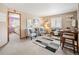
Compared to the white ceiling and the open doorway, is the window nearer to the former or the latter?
the white ceiling

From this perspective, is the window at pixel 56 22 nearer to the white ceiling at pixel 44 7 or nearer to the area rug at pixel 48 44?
the white ceiling at pixel 44 7

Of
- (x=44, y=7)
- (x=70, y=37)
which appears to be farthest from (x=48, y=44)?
(x=44, y=7)

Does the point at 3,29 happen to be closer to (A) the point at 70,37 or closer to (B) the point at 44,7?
(B) the point at 44,7

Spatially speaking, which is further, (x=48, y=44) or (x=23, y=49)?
(x=48, y=44)

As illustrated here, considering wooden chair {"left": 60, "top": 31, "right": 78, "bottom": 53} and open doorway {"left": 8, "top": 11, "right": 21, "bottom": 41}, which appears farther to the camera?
open doorway {"left": 8, "top": 11, "right": 21, "bottom": 41}

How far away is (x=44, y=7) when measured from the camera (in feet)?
6.79

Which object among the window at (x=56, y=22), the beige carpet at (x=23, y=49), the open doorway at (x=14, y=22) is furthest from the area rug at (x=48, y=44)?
the open doorway at (x=14, y=22)

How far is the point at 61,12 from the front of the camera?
205 cm

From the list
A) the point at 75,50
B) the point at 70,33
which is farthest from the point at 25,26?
the point at 75,50

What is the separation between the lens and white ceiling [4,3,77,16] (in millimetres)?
2004

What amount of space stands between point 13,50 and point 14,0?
3.84 ft

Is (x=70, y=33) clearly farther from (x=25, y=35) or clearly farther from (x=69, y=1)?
(x=25, y=35)

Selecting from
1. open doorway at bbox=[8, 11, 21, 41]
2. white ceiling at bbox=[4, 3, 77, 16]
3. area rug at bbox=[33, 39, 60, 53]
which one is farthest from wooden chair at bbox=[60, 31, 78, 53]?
open doorway at bbox=[8, 11, 21, 41]

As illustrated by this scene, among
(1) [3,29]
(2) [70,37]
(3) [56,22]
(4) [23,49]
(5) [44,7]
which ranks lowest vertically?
(4) [23,49]
